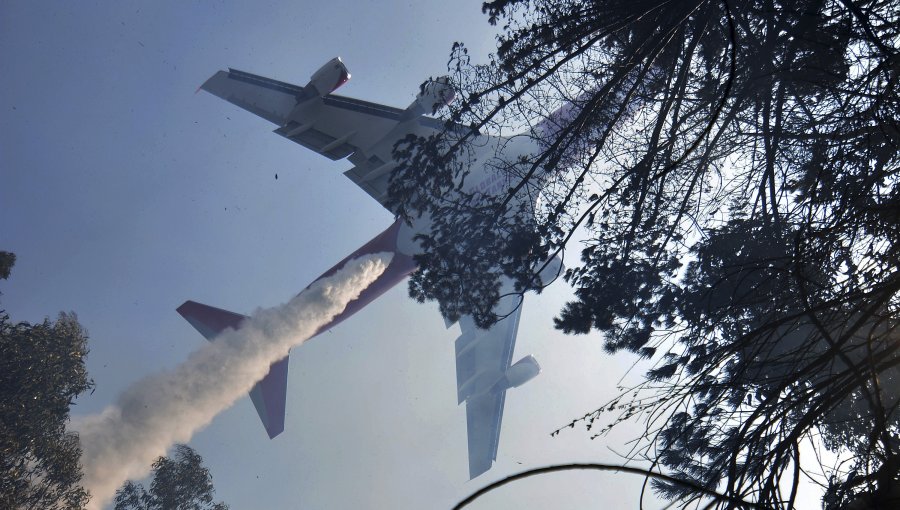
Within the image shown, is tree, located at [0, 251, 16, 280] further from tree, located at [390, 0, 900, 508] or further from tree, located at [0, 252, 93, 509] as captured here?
tree, located at [390, 0, 900, 508]

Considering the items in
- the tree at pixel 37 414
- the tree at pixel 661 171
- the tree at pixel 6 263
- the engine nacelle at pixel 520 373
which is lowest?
the tree at pixel 661 171

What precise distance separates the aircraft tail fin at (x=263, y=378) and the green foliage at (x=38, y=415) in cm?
644

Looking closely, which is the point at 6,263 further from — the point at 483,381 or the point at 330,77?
the point at 483,381

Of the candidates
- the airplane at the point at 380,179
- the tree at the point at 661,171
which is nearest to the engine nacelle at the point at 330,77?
the airplane at the point at 380,179

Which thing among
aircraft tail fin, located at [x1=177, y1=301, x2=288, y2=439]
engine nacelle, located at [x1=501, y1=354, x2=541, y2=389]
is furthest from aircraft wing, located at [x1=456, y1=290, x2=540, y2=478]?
aircraft tail fin, located at [x1=177, y1=301, x2=288, y2=439]

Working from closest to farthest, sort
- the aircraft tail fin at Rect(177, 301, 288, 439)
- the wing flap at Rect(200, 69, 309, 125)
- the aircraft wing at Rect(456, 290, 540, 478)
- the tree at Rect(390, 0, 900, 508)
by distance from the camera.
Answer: the tree at Rect(390, 0, 900, 508), the wing flap at Rect(200, 69, 309, 125), the aircraft tail fin at Rect(177, 301, 288, 439), the aircraft wing at Rect(456, 290, 540, 478)

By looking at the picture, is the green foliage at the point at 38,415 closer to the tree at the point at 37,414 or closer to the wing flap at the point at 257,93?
the tree at the point at 37,414

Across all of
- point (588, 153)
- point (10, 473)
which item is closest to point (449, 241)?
point (588, 153)

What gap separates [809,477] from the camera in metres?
3.33

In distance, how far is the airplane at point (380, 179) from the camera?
53.9 ft

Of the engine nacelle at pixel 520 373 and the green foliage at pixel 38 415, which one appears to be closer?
the green foliage at pixel 38 415

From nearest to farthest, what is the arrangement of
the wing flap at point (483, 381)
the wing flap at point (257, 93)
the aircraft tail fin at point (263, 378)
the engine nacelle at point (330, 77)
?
the engine nacelle at point (330, 77) < the wing flap at point (257, 93) < the aircraft tail fin at point (263, 378) < the wing flap at point (483, 381)

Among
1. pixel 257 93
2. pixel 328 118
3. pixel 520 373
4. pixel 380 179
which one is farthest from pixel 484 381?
pixel 257 93

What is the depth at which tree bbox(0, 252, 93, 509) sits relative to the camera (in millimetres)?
16172
